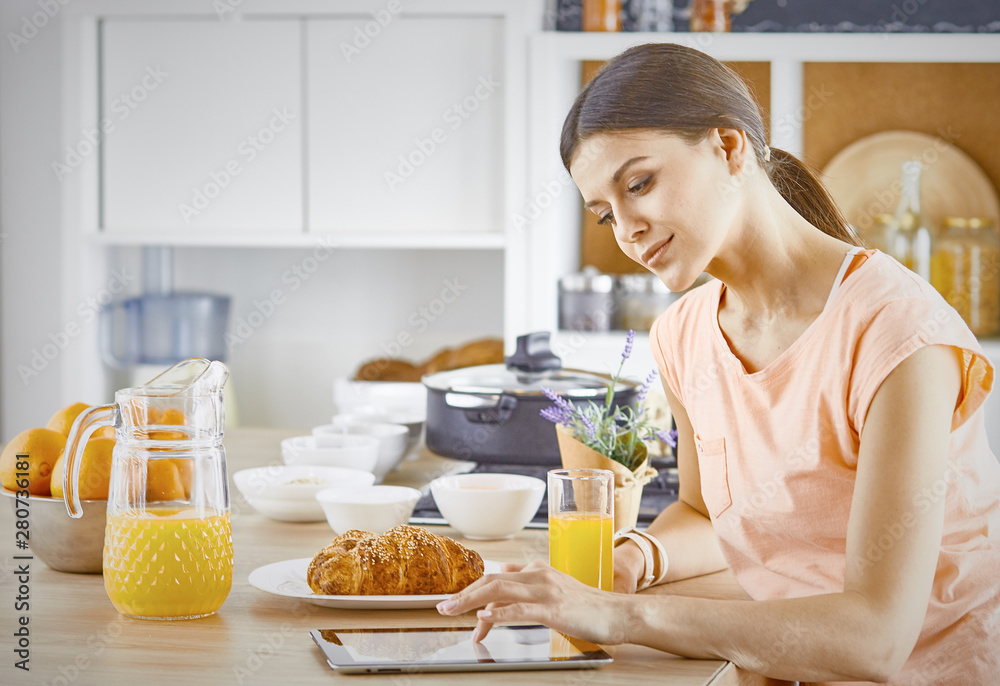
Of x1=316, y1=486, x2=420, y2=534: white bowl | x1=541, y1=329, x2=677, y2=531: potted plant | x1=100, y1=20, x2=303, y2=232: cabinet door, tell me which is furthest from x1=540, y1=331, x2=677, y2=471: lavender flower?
x1=100, y1=20, x2=303, y2=232: cabinet door

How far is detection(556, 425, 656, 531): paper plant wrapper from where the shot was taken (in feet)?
3.83

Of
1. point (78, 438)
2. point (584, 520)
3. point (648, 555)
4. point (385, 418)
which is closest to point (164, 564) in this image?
point (78, 438)

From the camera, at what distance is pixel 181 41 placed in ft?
9.85

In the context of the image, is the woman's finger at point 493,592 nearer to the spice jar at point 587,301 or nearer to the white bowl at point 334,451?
the white bowl at point 334,451

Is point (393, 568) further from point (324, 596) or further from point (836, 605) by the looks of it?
point (836, 605)

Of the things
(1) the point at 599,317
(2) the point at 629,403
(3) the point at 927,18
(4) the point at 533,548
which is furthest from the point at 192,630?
(3) the point at 927,18

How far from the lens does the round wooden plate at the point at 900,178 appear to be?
283cm

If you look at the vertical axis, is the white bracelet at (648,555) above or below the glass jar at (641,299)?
below

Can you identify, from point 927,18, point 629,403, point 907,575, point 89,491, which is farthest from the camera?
point 927,18

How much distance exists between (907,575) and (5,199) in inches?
128

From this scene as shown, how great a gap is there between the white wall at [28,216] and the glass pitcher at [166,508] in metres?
2.59

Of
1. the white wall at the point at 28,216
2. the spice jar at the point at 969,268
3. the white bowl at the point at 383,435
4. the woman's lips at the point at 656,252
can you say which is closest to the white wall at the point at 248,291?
the white wall at the point at 28,216

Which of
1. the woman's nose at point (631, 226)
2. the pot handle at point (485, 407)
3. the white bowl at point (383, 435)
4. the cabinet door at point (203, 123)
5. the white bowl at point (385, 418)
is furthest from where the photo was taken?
the cabinet door at point (203, 123)

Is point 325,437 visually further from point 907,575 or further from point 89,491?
point 907,575
